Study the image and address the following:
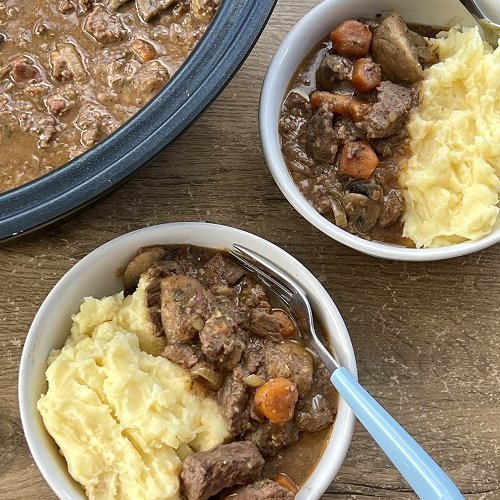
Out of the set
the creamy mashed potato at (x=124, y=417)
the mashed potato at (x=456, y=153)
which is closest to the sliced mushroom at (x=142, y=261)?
the creamy mashed potato at (x=124, y=417)

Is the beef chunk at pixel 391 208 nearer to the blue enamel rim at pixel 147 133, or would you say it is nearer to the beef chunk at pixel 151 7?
the blue enamel rim at pixel 147 133

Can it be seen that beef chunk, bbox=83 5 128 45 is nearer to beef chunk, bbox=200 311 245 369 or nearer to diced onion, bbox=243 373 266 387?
beef chunk, bbox=200 311 245 369

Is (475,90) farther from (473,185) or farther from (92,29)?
(92,29)

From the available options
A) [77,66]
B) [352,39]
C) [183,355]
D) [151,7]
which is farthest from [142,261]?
[352,39]

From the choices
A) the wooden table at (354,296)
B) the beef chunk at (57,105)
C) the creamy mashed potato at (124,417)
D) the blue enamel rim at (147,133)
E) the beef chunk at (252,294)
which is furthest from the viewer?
the wooden table at (354,296)

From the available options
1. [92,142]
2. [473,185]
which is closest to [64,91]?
[92,142]
